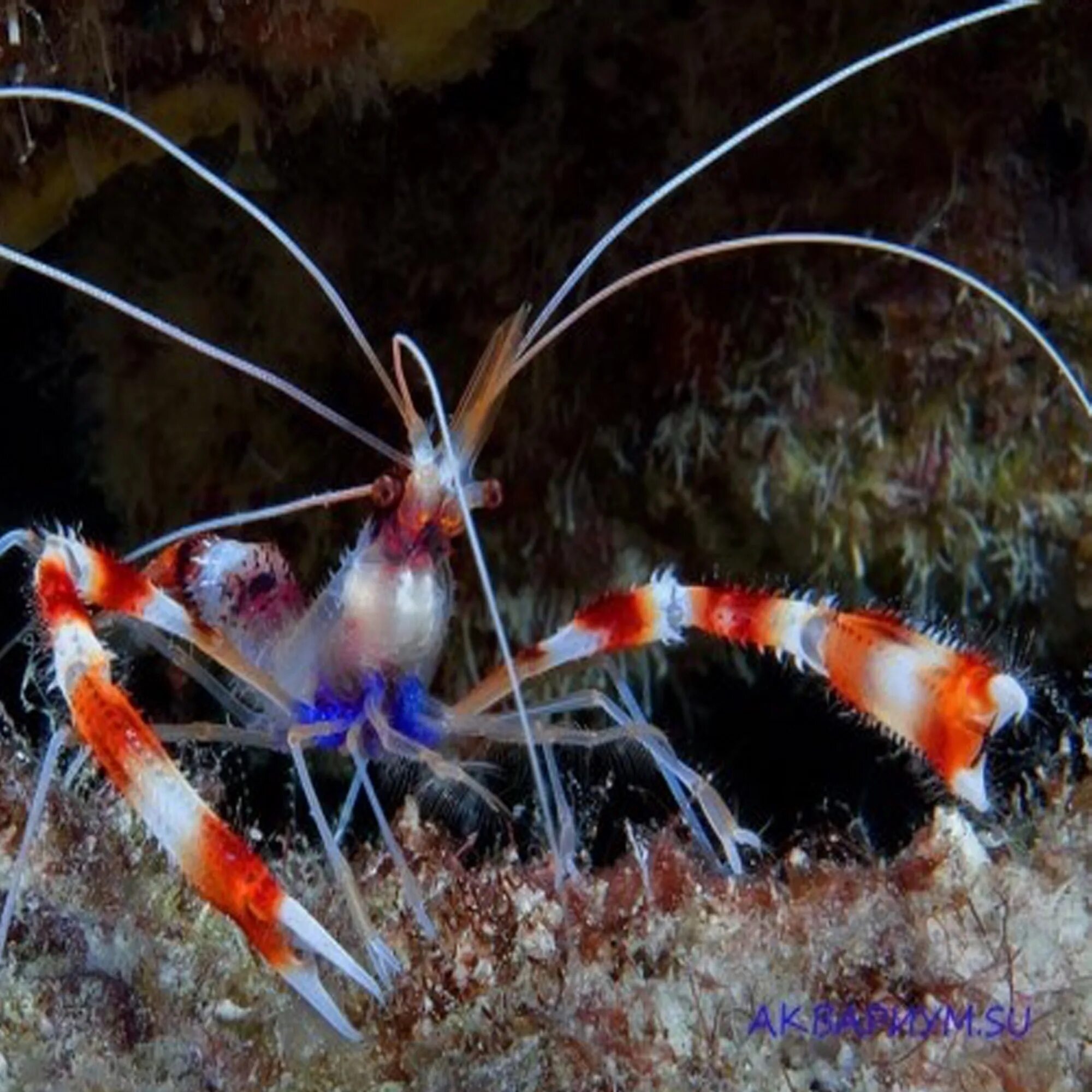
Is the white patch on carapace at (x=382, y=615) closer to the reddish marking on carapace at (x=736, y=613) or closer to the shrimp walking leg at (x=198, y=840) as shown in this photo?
the reddish marking on carapace at (x=736, y=613)

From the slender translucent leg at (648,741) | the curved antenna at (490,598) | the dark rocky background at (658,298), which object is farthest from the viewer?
the dark rocky background at (658,298)

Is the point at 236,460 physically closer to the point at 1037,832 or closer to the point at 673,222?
the point at 673,222

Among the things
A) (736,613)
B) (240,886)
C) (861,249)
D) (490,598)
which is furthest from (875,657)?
(861,249)

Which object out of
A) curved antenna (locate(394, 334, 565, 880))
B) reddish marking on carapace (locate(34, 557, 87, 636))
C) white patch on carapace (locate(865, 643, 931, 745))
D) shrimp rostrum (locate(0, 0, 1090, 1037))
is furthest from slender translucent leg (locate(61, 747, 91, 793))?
white patch on carapace (locate(865, 643, 931, 745))

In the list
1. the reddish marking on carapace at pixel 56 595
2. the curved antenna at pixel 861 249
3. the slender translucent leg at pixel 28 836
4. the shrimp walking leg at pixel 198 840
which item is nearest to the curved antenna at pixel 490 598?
the curved antenna at pixel 861 249

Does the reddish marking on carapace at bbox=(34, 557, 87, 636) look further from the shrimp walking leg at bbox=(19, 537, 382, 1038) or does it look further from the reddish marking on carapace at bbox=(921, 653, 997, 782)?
the reddish marking on carapace at bbox=(921, 653, 997, 782)

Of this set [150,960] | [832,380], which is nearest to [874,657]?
[150,960]
